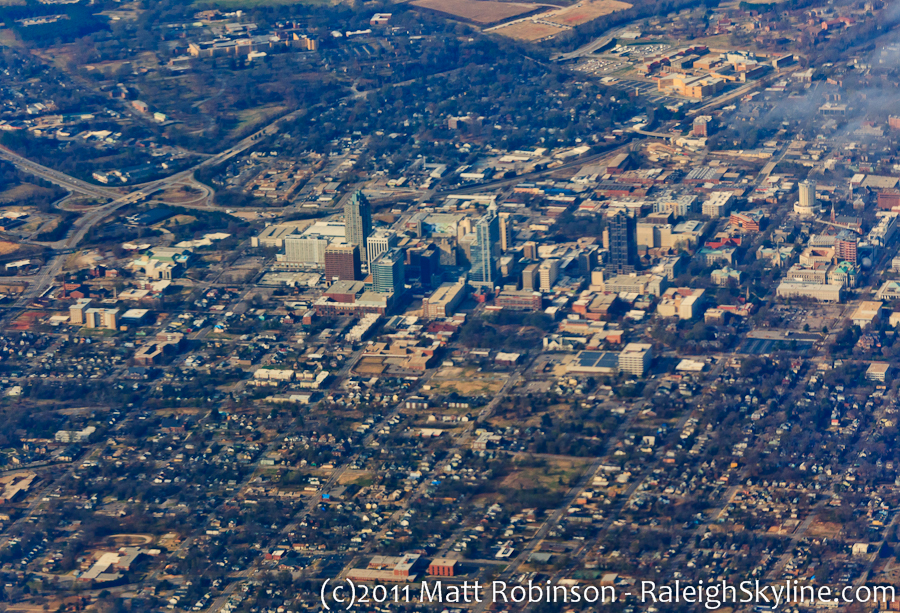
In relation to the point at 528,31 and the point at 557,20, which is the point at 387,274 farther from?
the point at 557,20

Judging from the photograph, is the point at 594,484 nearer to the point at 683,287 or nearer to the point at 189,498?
the point at 189,498

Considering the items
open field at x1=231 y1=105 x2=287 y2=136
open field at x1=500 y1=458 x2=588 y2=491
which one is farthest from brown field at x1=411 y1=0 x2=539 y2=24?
open field at x1=500 y1=458 x2=588 y2=491

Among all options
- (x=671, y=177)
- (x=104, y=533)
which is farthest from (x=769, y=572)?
(x=671, y=177)

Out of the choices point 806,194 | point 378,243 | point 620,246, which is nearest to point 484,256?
point 378,243

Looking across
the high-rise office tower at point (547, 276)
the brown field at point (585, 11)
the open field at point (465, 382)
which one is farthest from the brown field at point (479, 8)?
the open field at point (465, 382)

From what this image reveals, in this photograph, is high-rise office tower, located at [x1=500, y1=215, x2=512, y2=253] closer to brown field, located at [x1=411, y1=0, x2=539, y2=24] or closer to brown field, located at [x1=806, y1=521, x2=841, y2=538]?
brown field, located at [x1=806, y1=521, x2=841, y2=538]

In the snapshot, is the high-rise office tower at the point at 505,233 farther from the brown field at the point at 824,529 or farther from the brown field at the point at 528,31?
the brown field at the point at 528,31

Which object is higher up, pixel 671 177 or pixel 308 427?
pixel 671 177
